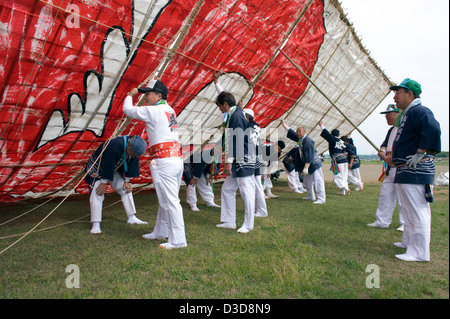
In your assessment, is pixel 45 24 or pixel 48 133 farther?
pixel 48 133

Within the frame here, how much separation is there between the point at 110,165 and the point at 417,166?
146 inches

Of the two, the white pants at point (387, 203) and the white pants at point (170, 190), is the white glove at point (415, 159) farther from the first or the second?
the white pants at point (170, 190)

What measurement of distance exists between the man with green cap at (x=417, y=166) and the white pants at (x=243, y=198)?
1.90 meters

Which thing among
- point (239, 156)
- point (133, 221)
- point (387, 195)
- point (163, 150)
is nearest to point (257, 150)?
point (239, 156)

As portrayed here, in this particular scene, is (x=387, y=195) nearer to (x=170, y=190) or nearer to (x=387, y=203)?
(x=387, y=203)

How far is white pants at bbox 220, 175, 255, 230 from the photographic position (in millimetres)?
4488

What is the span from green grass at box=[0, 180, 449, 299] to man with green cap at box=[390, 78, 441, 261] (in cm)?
26

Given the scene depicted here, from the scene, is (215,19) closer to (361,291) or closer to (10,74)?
(10,74)

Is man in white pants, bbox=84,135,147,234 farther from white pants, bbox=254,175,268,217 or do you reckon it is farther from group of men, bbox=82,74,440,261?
white pants, bbox=254,175,268,217

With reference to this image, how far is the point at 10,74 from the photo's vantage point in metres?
3.07

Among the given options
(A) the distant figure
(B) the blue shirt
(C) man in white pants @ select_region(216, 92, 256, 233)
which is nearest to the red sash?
(C) man in white pants @ select_region(216, 92, 256, 233)
